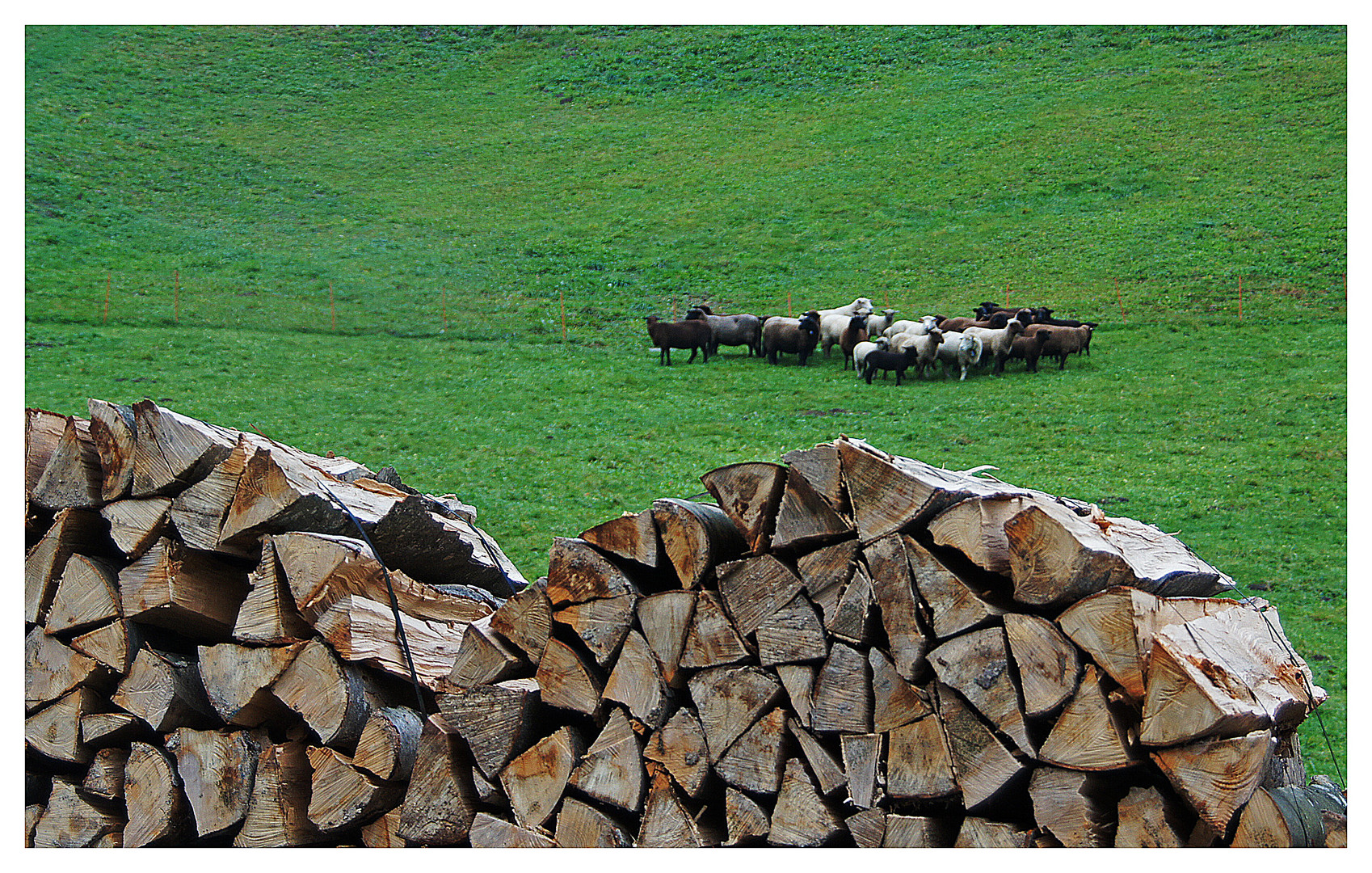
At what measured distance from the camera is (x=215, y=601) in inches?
188

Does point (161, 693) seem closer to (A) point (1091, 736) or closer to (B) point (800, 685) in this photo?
(B) point (800, 685)

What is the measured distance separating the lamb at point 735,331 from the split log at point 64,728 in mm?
20272

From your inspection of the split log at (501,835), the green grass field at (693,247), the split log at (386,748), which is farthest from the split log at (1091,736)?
the green grass field at (693,247)

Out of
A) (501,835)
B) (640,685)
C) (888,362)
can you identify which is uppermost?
(640,685)

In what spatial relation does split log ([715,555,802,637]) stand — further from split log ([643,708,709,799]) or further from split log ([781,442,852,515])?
split log ([643,708,709,799])

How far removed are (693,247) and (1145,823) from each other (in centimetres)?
3046

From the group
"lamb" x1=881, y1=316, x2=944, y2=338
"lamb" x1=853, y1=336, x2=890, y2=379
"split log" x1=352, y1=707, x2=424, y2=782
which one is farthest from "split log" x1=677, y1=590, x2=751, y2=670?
"lamb" x1=881, y1=316, x2=944, y2=338

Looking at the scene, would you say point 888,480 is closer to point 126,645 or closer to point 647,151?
point 126,645

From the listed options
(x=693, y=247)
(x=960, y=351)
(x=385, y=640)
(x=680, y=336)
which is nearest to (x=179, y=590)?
(x=385, y=640)

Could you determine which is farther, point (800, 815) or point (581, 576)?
point (581, 576)

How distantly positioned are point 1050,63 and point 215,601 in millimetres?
41914

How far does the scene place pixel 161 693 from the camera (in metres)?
4.70

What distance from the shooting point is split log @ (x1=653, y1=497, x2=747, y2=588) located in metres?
4.06

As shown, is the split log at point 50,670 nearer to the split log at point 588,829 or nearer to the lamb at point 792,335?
the split log at point 588,829
